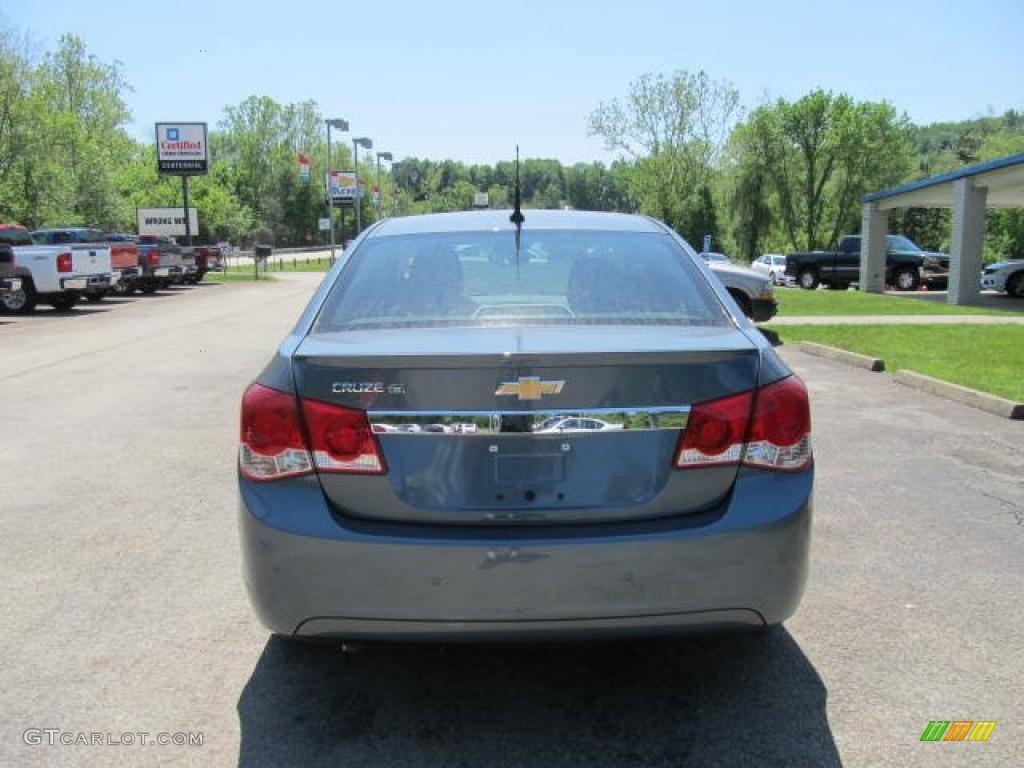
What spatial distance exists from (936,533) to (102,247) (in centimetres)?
2261

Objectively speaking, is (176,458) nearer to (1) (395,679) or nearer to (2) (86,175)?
(1) (395,679)

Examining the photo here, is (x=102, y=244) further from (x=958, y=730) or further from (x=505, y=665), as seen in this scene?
(x=958, y=730)

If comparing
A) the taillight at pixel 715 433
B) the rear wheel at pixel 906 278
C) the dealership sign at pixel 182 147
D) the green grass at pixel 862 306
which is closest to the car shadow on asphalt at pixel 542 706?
the taillight at pixel 715 433

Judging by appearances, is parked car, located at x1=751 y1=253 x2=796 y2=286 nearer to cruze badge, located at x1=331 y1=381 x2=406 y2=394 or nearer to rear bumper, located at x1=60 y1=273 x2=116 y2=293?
rear bumper, located at x1=60 y1=273 x2=116 y2=293

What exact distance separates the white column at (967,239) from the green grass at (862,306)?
24.6 inches

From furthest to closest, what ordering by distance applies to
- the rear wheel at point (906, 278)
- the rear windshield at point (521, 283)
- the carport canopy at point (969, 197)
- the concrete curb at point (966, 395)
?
the rear wheel at point (906, 278), the carport canopy at point (969, 197), the concrete curb at point (966, 395), the rear windshield at point (521, 283)

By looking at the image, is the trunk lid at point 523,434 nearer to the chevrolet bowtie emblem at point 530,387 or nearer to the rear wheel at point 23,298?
the chevrolet bowtie emblem at point 530,387

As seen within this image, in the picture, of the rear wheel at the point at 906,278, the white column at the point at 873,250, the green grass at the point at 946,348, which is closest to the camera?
the green grass at the point at 946,348

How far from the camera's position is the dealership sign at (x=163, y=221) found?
45375 millimetres

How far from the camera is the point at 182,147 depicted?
45625 millimetres

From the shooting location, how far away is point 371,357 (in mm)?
2842

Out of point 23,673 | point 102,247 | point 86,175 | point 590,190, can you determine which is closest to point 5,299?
point 102,247

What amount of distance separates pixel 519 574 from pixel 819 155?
7418cm

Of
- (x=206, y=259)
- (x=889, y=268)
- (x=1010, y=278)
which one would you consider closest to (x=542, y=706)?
(x=1010, y=278)
